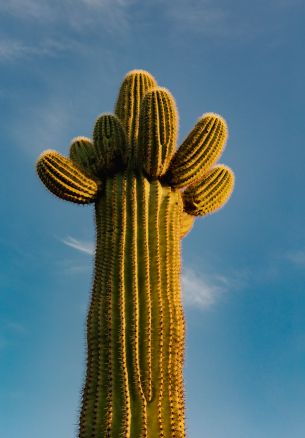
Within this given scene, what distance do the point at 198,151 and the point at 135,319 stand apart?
2304mm

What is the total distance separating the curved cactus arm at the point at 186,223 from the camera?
7629 mm

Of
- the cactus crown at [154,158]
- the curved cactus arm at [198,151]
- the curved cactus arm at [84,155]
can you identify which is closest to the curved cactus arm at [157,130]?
the cactus crown at [154,158]

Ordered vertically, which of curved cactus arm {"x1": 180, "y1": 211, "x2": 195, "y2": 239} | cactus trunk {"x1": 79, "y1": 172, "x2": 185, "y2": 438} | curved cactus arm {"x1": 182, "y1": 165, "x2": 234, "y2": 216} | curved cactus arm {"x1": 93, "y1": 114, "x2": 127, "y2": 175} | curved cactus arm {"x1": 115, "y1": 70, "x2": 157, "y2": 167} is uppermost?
curved cactus arm {"x1": 115, "y1": 70, "x2": 157, "y2": 167}

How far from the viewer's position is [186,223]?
773 cm

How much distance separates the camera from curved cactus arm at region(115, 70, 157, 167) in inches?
322

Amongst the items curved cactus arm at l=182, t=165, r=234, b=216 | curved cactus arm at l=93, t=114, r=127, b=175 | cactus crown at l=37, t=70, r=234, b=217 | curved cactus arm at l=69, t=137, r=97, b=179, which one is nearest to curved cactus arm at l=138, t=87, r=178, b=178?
cactus crown at l=37, t=70, r=234, b=217

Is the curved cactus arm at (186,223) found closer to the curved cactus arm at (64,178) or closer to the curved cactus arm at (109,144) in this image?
the curved cactus arm at (109,144)

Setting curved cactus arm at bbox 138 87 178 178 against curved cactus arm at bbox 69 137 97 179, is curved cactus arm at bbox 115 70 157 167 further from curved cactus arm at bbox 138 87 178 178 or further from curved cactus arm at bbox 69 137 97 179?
curved cactus arm at bbox 138 87 178 178

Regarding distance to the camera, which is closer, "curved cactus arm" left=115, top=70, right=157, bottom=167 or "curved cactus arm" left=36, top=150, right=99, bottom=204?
"curved cactus arm" left=36, top=150, right=99, bottom=204

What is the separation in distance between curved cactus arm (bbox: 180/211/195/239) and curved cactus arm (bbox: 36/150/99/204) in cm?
115

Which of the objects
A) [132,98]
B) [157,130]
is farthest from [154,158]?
[132,98]

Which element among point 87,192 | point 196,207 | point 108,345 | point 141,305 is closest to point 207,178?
point 196,207

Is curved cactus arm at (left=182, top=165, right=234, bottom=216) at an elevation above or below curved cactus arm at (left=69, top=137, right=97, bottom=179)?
below

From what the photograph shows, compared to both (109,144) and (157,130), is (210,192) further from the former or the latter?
(109,144)
